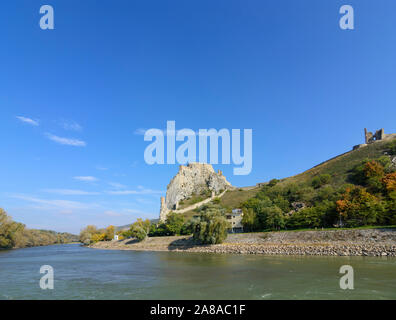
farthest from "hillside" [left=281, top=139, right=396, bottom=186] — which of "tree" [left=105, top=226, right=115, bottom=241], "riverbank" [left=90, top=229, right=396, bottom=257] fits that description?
"tree" [left=105, top=226, right=115, bottom=241]

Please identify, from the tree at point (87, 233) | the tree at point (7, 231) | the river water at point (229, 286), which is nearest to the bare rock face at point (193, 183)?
the tree at point (87, 233)

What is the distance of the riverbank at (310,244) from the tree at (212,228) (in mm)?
1240

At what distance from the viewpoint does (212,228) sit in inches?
1773

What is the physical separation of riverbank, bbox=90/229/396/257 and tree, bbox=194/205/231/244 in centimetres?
124

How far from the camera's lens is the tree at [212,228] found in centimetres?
4494

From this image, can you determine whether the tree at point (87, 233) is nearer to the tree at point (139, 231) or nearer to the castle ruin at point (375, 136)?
the tree at point (139, 231)

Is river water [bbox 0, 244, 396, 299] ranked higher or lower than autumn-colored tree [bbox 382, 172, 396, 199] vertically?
lower

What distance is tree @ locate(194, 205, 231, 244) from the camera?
44938 mm

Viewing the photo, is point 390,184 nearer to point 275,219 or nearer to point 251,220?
point 275,219

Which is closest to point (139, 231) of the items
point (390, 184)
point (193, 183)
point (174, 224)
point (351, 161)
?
point (174, 224)

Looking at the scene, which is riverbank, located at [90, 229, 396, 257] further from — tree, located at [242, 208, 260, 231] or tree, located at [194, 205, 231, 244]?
tree, located at [242, 208, 260, 231]
